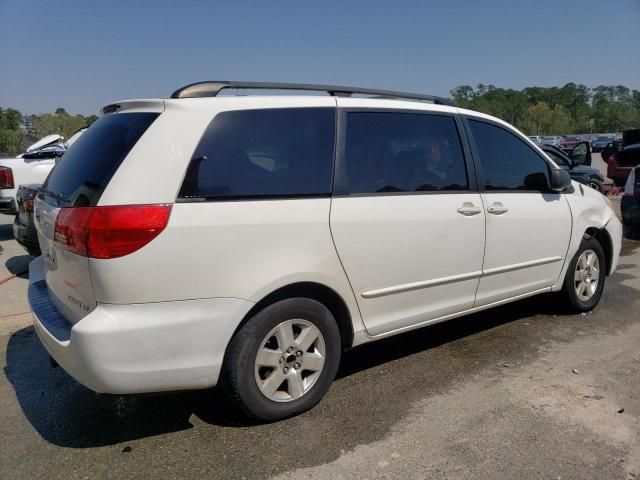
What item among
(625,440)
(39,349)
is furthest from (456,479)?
(39,349)

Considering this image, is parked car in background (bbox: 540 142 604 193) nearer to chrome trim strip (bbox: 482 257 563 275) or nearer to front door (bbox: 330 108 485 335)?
chrome trim strip (bbox: 482 257 563 275)

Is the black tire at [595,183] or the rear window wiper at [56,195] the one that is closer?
the rear window wiper at [56,195]

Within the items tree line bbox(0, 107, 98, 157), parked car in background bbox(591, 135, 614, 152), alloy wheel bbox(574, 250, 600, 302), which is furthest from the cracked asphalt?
parked car in background bbox(591, 135, 614, 152)

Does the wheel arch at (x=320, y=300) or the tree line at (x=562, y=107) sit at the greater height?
the tree line at (x=562, y=107)

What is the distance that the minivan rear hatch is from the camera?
8.77 feet

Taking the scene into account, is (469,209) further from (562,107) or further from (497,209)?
(562,107)

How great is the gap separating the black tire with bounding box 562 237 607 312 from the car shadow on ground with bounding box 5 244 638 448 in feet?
0.44

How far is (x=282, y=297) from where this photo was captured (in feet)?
9.93

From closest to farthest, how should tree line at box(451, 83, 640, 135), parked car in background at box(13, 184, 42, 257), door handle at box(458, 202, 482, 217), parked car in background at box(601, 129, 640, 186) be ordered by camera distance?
1. door handle at box(458, 202, 482, 217)
2. parked car in background at box(13, 184, 42, 257)
3. parked car in background at box(601, 129, 640, 186)
4. tree line at box(451, 83, 640, 135)

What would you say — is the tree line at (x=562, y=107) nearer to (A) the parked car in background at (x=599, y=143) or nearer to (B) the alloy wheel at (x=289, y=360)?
(A) the parked car in background at (x=599, y=143)

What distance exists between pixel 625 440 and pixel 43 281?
134 inches

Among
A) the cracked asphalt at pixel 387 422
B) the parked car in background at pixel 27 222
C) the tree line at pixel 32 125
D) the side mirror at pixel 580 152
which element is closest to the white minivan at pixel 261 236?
the cracked asphalt at pixel 387 422

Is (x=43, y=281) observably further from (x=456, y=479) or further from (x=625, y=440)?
(x=625, y=440)

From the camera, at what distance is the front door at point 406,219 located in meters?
3.28
